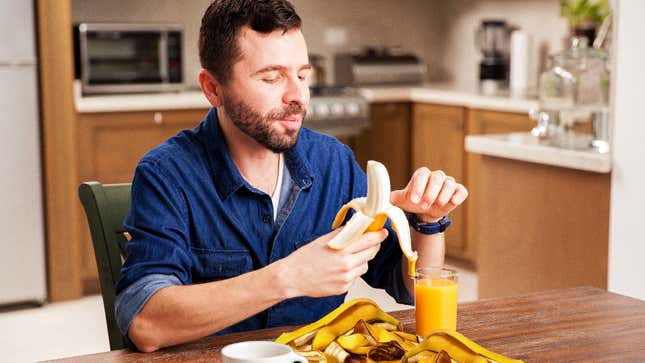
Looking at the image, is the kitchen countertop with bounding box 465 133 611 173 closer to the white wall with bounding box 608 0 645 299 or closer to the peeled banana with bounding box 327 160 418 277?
the white wall with bounding box 608 0 645 299

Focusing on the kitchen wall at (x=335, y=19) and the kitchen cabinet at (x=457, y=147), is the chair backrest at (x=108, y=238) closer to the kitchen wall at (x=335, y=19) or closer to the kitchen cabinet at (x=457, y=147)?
the kitchen cabinet at (x=457, y=147)

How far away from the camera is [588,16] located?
472cm

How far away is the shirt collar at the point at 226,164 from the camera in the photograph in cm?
171

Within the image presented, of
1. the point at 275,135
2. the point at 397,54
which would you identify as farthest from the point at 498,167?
the point at 397,54

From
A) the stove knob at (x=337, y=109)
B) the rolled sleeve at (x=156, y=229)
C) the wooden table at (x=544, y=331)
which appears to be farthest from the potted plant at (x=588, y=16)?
the rolled sleeve at (x=156, y=229)

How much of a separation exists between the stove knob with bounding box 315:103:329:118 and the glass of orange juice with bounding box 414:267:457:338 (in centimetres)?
338

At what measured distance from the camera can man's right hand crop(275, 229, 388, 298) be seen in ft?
4.64

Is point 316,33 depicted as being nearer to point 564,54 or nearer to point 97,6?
point 97,6

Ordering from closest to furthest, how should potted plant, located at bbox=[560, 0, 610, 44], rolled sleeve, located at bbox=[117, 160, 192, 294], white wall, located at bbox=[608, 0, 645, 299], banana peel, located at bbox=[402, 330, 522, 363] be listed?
banana peel, located at bbox=[402, 330, 522, 363] → rolled sleeve, located at bbox=[117, 160, 192, 294] → white wall, located at bbox=[608, 0, 645, 299] → potted plant, located at bbox=[560, 0, 610, 44]

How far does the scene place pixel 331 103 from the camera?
4895mm

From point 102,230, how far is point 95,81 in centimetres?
290

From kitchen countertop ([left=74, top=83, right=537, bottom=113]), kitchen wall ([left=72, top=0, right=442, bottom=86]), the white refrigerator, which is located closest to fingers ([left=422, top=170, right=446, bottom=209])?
kitchen countertop ([left=74, top=83, right=537, bottom=113])

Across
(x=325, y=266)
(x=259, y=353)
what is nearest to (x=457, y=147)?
(x=325, y=266)

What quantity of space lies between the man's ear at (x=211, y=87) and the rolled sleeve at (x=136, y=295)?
0.37 m
